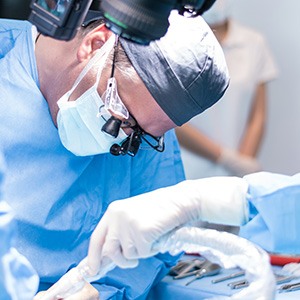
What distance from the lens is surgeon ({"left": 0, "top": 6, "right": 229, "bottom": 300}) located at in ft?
6.65

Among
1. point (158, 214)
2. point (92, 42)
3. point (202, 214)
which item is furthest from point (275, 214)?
point (92, 42)

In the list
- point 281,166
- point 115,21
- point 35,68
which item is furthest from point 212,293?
point 281,166

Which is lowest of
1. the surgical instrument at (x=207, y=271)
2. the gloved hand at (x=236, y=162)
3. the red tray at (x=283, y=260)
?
the gloved hand at (x=236, y=162)

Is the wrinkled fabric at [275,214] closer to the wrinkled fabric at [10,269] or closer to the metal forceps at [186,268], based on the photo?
the wrinkled fabric at [10,269]

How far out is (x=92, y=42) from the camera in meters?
2.12

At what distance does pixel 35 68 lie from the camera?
2160 millimetres

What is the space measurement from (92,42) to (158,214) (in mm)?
766

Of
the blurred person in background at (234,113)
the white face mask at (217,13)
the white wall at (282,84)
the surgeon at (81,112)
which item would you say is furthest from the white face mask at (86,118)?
the white wall at (282,84)

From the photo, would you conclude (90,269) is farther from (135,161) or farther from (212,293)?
(135,161)

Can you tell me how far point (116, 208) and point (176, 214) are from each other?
0.12 meters

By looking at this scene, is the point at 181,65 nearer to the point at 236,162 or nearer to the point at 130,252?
the point at 130,252

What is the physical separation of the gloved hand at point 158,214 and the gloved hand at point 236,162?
1649 mm

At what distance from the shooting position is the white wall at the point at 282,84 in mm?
4113

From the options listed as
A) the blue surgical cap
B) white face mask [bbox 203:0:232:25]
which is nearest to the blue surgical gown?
the blue surgical cap
